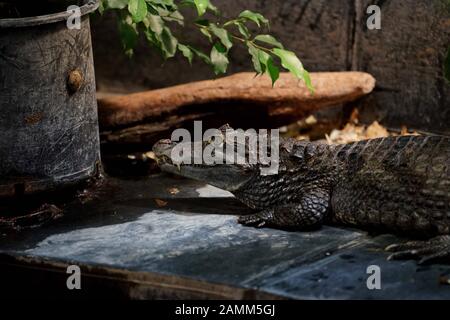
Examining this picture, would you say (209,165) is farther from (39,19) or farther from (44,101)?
(39,19)

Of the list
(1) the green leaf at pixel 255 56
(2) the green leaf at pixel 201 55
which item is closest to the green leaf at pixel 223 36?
(1) the green leaf at pixel 255 56

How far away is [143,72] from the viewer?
7953mm

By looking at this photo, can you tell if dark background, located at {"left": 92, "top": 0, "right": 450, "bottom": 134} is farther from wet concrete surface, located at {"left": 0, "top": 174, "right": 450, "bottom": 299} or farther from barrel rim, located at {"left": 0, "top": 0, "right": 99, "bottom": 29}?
wet concrete surface, located at {"left": 0, "top": 174, "right": 450, "bottom": 299}

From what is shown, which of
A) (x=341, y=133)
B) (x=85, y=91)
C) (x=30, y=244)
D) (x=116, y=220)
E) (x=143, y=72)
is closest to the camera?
(x=30, y=244)

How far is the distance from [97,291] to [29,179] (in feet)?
3.59

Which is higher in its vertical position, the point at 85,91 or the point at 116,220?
the point at 85,91

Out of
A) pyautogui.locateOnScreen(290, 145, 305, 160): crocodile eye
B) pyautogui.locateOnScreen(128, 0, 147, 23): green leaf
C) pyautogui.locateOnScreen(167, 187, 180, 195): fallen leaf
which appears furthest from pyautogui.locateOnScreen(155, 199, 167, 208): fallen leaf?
pyautogui.locateOnScreen(128, 0, 147, 23): green leaf

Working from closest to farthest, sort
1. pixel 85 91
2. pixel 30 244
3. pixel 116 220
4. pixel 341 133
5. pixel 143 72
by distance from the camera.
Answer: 1. pixel 30 244
2. pixel 116 220
3. pixel 85 91
4. pixel 341 133
5. pixel 143 72

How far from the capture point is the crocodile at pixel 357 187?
14.7 feet

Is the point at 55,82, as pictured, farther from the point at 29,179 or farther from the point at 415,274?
the point at 415,274

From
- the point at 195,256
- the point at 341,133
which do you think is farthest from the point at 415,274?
the point at 341,133

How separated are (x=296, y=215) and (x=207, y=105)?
1.68m

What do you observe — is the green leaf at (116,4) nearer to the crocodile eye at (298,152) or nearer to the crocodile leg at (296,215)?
the crocodile eye at (298,152)

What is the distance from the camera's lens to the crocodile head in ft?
16.5
